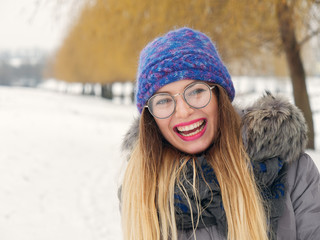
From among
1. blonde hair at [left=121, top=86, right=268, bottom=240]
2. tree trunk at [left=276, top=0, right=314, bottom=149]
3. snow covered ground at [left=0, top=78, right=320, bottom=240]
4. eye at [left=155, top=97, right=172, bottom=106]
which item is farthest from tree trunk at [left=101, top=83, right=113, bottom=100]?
eye at [left=155, top=97, right=172, bottom=106]

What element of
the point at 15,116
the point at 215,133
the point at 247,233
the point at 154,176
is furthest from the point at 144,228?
the point at 15,116

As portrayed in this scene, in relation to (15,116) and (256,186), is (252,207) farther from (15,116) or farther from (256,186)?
(15,116)

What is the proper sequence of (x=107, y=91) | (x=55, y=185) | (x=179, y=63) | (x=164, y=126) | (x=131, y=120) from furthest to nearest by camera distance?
(x=107, y=91), (x=55, y=185), (x=131, y=120), (x=164, y=126), (x=179, y=63)

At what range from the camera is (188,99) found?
152cm

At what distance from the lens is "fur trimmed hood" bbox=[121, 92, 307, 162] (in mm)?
1456

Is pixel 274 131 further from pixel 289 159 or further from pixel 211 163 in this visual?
pixel 211 163

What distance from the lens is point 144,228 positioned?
1.57m

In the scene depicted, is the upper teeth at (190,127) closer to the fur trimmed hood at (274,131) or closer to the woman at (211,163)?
the woman at (211,163)

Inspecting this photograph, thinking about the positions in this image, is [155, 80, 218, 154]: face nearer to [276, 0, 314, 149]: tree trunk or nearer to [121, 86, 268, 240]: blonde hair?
[121, 86, 268, 240]: blonde hair

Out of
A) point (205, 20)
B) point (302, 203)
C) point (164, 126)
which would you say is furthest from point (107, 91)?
point (302, 203)

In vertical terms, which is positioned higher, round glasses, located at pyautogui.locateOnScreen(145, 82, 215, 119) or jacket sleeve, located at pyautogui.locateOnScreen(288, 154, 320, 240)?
round glasses, located at pyautogui.locateOnScreen(145, 82, 215, 119)

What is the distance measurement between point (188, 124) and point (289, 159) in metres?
0.52

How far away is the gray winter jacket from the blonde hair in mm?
72

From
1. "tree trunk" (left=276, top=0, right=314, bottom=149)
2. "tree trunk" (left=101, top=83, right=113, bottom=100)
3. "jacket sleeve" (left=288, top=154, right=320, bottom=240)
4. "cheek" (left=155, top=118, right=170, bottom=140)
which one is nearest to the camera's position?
"jacket sleeve" (left=288, top=154, right=320, bottom=240)
